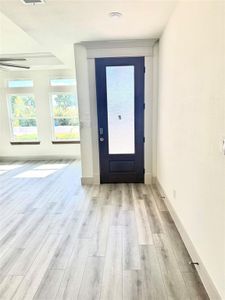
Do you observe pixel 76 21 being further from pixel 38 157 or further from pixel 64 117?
pixel 38 157

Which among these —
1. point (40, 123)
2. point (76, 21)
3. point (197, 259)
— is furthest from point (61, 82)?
point (197, 259)

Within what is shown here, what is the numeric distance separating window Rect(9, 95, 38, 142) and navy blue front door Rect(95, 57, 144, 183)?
3313 millimetres

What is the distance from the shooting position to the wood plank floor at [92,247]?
6.24 feet

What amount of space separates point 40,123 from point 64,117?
737mm

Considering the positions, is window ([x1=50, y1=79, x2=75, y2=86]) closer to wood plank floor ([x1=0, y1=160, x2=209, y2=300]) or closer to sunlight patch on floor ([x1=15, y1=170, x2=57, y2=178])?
sunlight patch on floor ([x1=15, y1=170, x2=57, y2=178])

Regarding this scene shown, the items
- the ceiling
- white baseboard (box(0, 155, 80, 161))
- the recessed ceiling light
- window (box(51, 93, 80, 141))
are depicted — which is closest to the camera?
the ceiling

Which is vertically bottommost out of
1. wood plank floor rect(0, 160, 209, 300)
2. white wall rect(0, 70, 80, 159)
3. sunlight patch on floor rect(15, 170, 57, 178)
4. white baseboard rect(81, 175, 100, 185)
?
wood plank floor rect(0, 160, 209, 300)

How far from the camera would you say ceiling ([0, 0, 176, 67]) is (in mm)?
2520

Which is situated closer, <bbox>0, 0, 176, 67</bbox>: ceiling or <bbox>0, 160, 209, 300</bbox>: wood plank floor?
<bbox>0, 160, 209, 300</bbox>: wood plank floor

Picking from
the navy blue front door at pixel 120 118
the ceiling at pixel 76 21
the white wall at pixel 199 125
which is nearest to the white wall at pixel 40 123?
the ceiling at pixel 76 21

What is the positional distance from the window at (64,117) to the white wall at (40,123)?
0.17 m

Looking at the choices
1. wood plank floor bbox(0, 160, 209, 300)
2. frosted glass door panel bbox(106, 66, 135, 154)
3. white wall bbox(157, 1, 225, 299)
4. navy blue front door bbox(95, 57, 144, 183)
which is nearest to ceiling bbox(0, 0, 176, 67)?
white wall bbox(157, 1, 225, 299)

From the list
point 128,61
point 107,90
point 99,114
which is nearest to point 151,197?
point 99,114

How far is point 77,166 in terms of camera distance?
6.04 m
